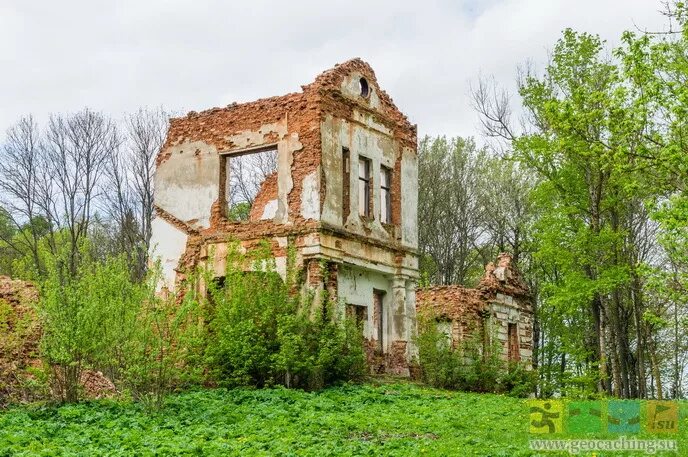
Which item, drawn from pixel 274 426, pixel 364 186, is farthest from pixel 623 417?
pixel 364 186

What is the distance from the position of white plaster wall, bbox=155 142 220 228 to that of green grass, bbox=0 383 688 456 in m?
6.43

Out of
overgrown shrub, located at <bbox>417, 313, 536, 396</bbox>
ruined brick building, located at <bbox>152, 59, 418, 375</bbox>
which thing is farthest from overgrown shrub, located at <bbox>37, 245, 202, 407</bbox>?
overgrown shrub, located at <bbox>417, 313, 536, 396</bbox>

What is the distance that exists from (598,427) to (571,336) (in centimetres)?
2284

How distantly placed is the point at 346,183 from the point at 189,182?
4.21 meters

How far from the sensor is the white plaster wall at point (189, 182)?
22625 millimetres

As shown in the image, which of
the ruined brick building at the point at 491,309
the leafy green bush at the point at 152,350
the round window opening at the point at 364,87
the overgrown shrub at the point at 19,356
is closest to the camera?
the leafy green bush at the point at 152,350

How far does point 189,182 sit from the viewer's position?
23.0 meters

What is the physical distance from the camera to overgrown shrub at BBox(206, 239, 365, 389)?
61.5 ft

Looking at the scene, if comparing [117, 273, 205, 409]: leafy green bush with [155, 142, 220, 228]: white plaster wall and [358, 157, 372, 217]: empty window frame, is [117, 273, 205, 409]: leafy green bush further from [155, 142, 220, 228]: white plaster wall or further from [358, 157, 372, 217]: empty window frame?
[358, 157, 372, 217]: empty window frame

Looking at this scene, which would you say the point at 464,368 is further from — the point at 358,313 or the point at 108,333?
the point at 108,333

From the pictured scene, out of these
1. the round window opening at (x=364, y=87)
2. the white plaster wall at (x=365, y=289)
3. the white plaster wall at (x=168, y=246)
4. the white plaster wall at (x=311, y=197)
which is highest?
the round window opening at (x=364, y=87)

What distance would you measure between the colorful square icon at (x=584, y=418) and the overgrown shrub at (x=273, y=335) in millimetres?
5808

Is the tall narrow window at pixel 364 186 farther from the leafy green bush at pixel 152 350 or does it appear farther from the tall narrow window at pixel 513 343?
the tall narrow window at pixel 513 343
